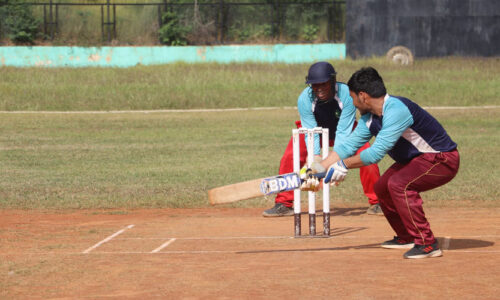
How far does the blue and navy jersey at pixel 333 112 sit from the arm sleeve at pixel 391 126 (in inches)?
94.0

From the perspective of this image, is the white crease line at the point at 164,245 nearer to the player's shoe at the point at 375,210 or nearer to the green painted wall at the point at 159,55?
the player's shoe at the point at 375,210

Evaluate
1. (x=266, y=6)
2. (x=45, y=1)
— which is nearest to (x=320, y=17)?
(x=266, y=6)

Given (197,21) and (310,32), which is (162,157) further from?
(310,32)

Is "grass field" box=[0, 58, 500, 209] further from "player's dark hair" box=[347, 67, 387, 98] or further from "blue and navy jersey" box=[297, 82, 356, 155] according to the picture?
"player's dark hair" box=[347, 67, 387, 98]

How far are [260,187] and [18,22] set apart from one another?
119 feet

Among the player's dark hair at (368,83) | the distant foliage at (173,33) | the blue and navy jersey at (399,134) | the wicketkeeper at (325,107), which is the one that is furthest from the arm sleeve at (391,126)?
the distant foliage at (173,33)

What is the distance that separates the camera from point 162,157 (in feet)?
61.1

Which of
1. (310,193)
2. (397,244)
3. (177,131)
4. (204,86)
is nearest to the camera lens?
(397,244)

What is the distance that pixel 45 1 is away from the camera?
4431 cm

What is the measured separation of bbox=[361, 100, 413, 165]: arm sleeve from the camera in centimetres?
769

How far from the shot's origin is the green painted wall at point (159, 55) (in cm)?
4103

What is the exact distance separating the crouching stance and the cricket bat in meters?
0.30

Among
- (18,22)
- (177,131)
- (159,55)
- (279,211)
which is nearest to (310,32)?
(159,55)

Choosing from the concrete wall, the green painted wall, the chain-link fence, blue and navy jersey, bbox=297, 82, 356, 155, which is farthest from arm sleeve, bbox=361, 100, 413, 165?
the chain-link fence
